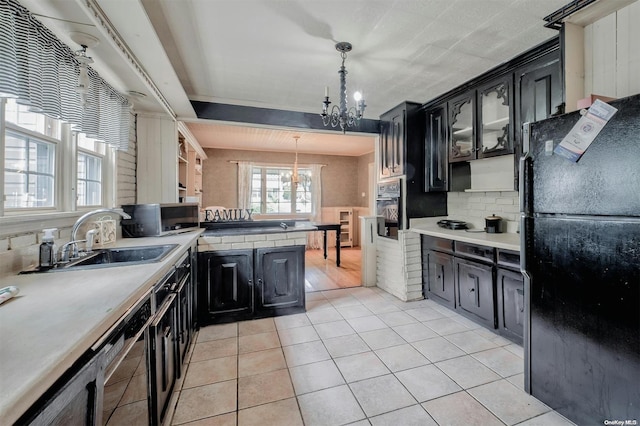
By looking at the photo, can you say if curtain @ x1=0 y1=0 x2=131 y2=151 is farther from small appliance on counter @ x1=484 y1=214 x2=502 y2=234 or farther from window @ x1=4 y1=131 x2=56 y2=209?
small appliance on counter @ x1=484 y1=214 x2=502 y2=234

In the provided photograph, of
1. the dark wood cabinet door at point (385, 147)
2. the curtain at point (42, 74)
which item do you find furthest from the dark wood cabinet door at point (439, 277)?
the curtain at point (42, 74)

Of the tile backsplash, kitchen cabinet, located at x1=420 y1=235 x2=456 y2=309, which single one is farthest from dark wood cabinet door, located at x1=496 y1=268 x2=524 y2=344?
the tile backsplash

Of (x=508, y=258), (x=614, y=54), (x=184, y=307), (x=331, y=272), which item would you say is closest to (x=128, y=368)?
(x=184, y=307)

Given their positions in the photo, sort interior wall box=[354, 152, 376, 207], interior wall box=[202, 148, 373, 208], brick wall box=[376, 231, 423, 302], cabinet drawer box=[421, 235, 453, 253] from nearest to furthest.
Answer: cabinet drawer box=[421, 235, 453, 253] < brick wall box=[376, 231, 423, 302] < interior wall box=[202, 148, 373, 208] < interior wall box=[354, 152, 376, 207]

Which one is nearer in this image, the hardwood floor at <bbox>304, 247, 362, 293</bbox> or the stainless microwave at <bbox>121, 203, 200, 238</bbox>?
the stainless microwave at <bbox>121, 203, 200, 238</bbox>

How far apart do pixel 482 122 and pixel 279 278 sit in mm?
2618

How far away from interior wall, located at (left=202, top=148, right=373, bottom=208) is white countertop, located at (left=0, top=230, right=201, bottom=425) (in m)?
5.34

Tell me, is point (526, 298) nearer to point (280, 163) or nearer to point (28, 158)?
point (28, 158)

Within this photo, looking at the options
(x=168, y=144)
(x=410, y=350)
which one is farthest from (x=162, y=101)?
(x=410, y=350)

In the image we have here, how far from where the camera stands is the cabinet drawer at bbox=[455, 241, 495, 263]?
252 cm

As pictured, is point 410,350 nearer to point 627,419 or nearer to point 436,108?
point 627,419

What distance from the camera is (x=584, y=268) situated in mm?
1442

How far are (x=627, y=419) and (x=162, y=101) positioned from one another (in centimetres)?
383

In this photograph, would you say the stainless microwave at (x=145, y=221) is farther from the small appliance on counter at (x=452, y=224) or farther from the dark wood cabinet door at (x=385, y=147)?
the small appliance on counter at (x=452, y=224)
